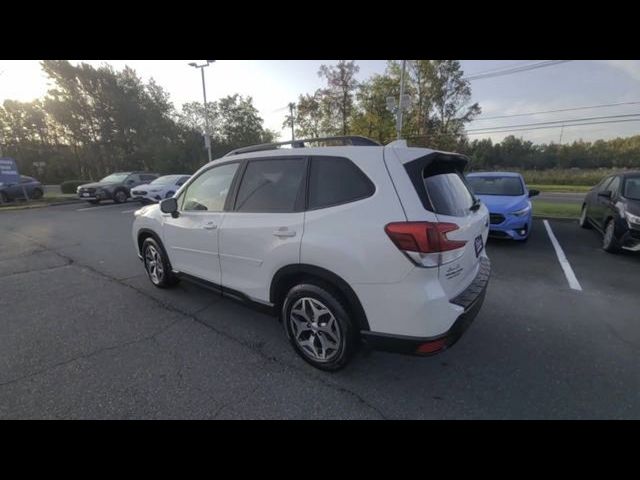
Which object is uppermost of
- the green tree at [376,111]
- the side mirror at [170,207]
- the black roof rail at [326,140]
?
the green tree at [376,111]

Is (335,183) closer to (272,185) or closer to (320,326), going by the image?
(272,185)

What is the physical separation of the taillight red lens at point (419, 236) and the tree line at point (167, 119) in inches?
963

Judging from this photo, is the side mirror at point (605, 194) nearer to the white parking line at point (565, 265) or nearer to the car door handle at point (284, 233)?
the white parking line at point (565, 265)

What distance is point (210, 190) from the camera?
3.25m

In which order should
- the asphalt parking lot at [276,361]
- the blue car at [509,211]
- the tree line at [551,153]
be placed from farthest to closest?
the tree line at [551,153], the blue car at [509,211], the asphalt parking lot at [276,361]

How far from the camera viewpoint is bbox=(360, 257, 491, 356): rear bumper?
196cm

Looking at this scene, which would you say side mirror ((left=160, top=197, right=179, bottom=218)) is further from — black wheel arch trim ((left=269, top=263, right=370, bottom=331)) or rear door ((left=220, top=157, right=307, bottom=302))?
black wheel arch trim ((left=269, top=263, right=370, bottom=331))

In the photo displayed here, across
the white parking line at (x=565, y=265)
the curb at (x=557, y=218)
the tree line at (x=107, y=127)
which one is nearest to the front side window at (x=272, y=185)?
the white parking line at (x=565, y=265)

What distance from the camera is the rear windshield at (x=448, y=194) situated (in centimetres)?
208

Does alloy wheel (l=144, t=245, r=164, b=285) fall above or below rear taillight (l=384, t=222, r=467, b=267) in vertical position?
below

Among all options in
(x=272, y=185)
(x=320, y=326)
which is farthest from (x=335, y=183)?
(x=320, y=326)

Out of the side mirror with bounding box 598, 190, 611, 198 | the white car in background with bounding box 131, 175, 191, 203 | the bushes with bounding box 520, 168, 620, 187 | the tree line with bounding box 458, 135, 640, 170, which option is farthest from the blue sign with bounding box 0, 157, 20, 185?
the tree line with bounding box 458, 135, 640, 170
